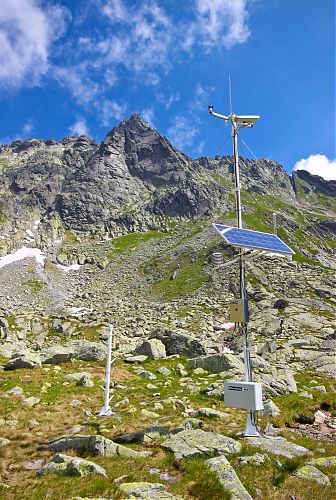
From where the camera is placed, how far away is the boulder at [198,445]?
447 inches

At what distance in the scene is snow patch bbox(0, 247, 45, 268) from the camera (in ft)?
361

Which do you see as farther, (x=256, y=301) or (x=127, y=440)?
(x=256, y=301)

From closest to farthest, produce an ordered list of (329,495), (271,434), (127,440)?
(329,495), (127,440), (271,434)

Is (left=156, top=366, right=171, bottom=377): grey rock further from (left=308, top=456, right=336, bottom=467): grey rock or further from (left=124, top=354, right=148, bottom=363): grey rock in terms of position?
(left=308, top=456, right=336, bottom=467): grey rock

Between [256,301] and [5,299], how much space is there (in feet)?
193

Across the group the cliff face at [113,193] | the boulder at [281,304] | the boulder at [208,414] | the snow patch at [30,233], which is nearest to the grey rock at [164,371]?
the boulder at [208,414]

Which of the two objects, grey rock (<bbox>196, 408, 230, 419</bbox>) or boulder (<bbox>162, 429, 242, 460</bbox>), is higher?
boulder (<bbox>162, 429, 242, 460</bbox>)

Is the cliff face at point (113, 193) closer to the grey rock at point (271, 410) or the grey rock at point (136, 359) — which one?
the grey rock at point (136, 359)

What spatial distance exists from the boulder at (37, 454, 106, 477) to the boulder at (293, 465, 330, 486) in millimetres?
5564

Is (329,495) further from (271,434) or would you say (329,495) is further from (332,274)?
(332,274)

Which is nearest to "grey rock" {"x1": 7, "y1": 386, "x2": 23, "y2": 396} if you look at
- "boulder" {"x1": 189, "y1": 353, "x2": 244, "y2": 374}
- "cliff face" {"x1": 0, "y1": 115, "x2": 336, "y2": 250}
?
"boulder" {"x1": 189, "y1": 353, "x2": 244, "y2": 374}

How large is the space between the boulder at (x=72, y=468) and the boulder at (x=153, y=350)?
24.3 metres

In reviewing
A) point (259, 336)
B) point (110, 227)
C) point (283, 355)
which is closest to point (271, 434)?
point (283, 355)

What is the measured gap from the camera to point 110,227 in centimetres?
14962
